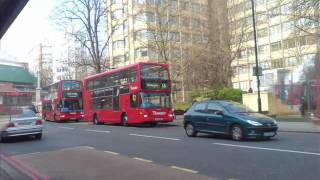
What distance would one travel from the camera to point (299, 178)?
9281mm

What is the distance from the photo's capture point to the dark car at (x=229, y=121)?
16.9 metres

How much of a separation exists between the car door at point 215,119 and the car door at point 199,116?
25 cm

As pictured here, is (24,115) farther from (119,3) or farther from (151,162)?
(119,3)

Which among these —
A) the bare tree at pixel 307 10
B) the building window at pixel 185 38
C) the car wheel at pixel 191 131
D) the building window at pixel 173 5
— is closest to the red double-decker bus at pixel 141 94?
the car wheel at pixel 191 131

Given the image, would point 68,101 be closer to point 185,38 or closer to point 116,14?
point 185,38

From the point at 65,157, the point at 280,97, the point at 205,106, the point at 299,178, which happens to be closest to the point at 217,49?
the point at 280,97

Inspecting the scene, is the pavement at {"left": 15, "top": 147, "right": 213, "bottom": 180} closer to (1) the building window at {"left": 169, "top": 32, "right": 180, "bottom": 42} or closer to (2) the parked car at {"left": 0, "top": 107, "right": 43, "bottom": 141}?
(2) the parked car at {"left": 0, "top": 107, "right": 43, "bottom": 141}

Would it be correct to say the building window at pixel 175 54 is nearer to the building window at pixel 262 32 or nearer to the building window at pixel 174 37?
the building window at pixel 174 37

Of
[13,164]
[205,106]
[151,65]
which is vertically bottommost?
[13,164]

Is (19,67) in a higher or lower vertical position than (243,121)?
higher

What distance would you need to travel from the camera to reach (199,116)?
63.3 ft

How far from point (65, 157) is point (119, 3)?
51750 millimetres

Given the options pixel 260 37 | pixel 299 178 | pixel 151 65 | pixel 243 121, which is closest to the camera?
pixel 299 178

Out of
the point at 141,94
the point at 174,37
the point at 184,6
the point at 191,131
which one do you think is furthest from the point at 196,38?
the point at 191,131
